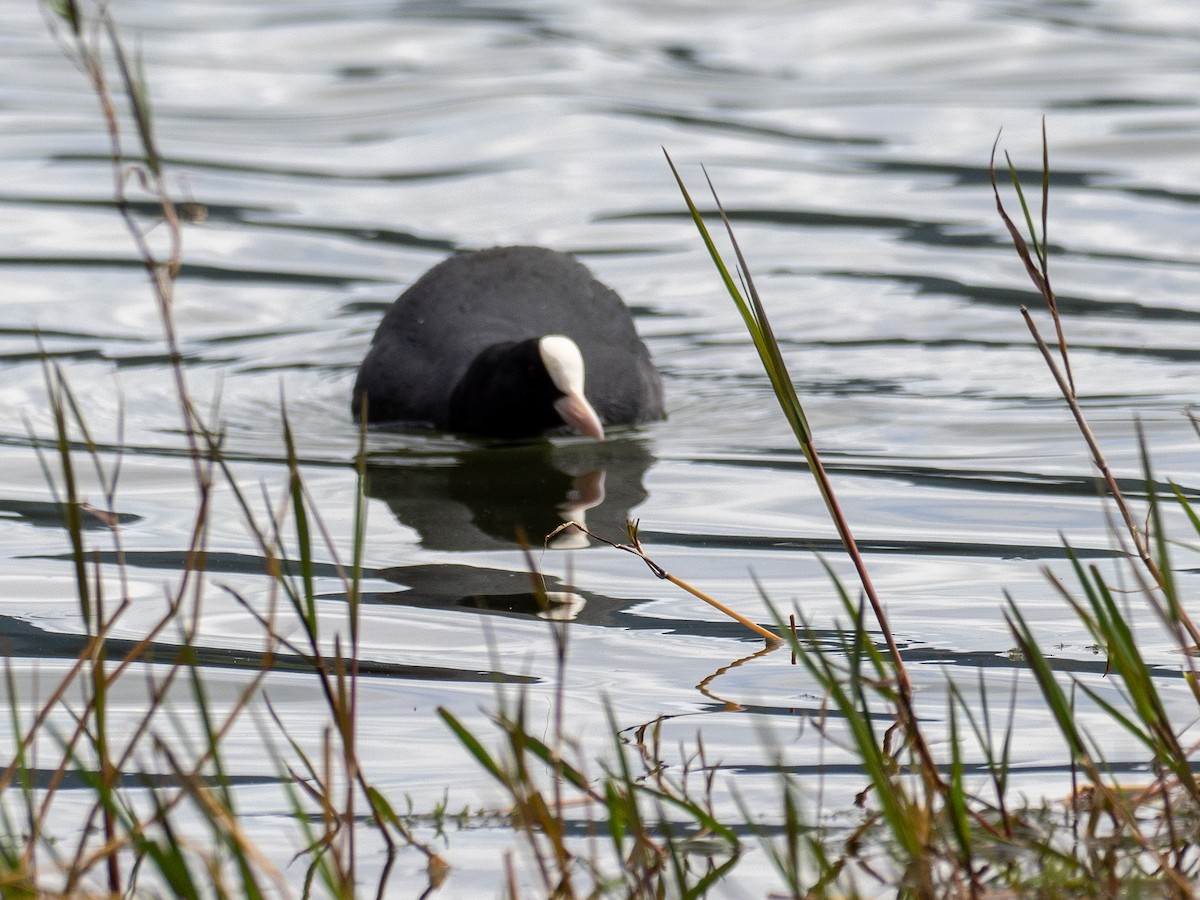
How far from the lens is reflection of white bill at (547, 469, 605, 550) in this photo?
496cm

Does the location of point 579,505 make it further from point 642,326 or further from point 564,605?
point 642,326

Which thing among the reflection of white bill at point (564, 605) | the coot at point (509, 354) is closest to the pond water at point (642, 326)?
the reflection of white bill at point (564, 605)

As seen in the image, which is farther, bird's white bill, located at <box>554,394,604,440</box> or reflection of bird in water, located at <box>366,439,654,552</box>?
bird's white bill, located at <box>554,394,604,440</box>

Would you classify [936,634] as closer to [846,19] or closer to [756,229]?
[756,229]

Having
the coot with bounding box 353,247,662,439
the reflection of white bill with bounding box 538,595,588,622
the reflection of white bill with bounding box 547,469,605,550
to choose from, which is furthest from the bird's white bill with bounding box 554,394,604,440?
the reflection of white bill with bounding box 538,595,588,622

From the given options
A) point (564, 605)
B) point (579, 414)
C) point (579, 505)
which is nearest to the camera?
point (564, 605)

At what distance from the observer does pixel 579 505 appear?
5430 millimetres

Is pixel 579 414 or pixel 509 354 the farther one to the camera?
pixel 509 354

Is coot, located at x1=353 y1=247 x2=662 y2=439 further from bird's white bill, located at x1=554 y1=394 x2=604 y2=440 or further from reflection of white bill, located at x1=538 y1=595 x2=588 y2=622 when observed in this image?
reflection of white bill, located at x1=538 y1=595 x2=588 y2=622

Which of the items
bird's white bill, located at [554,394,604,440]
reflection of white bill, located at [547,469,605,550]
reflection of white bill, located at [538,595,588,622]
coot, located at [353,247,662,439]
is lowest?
reflection of white bill, located at [538,595,588,622]

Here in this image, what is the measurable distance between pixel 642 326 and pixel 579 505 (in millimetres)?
2579

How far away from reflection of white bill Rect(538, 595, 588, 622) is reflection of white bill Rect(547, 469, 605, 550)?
0.38 metres

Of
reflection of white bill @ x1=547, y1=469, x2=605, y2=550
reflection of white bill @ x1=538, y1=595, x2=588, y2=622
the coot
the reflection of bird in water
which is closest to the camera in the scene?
reflection of white bill @ x1=538, y1=595, x2=588, y2=622

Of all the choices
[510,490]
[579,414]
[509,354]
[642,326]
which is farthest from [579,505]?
[642,326]
